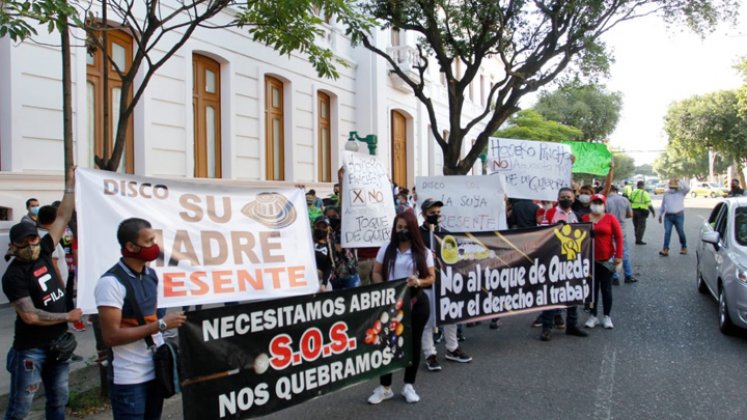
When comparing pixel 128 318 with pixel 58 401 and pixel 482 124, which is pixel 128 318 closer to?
pixel 58 401

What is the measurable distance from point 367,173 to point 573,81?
1014cm

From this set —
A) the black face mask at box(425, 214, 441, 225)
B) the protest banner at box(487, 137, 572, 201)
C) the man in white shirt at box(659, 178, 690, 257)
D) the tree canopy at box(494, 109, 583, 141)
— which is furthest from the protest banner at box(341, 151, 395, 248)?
the tree canopy at box(494, 109, 583, 141)

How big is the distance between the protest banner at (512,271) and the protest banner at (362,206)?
4.35 feet

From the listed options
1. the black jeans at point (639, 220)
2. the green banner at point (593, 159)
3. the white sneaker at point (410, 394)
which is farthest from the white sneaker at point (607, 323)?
the black jeans at point (639, 220)

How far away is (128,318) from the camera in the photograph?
3082 mm

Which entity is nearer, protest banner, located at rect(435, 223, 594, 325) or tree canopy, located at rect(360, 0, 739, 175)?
protest banner, located at rect(435, 223, 594, 325)

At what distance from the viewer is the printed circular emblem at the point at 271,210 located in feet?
16.0

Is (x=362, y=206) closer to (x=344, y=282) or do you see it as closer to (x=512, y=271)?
(x=344, y=282)

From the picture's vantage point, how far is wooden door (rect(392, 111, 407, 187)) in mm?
21500

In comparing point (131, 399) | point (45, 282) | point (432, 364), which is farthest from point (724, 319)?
point (45, 282)

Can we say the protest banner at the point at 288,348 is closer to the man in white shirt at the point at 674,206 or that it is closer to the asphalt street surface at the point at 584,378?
the asphalt street surface at the point at 584,378

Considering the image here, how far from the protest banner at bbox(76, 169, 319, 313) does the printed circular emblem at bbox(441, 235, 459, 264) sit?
5.63 ft

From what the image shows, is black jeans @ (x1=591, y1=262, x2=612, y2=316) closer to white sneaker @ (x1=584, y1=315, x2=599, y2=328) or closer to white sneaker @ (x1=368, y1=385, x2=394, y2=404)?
white sneaker @ (x1=584, y1=315, x2=599, y2=328)

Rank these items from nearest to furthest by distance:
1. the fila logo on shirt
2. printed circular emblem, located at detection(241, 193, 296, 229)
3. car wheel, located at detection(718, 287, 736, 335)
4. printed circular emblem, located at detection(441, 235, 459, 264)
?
the fila logo on shirt
printed circular emblem, located at detection(241, 193, 296, 229)
printed circular emblem, located at detection(441, 235, 459, 264)
car wheel, located at detection(718, 287, 736, 335)
